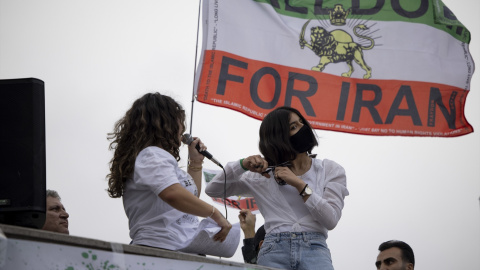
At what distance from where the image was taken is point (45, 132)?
3.36 metres

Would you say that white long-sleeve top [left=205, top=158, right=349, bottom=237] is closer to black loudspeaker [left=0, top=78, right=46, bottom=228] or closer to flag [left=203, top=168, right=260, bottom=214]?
black loudspeaker [left=0, top=78, right=46, bottom=228]

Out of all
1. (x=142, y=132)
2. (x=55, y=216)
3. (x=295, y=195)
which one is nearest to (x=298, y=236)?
(x=295, y=195)

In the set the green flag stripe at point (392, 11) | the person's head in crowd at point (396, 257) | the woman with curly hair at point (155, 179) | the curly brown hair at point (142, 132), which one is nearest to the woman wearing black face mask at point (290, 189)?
the woman with curly hair at point (155, 179)

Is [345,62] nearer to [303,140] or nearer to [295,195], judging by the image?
[303,140]

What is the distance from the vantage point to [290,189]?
437 centimetres

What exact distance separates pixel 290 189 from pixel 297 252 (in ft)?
1.42

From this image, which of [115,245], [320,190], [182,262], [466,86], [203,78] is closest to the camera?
[115,245]

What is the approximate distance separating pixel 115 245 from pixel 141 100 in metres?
1.64

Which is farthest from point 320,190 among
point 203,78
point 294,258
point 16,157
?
point 203,78

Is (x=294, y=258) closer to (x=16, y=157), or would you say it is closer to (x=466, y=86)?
(x=16, y=157)

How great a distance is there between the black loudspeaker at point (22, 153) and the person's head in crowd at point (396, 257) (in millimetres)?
3989

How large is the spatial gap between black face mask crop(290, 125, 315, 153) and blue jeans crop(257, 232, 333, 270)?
22.7 inches

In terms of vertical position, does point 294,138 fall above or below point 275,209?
above

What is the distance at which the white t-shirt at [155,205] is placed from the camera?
3.80 m
